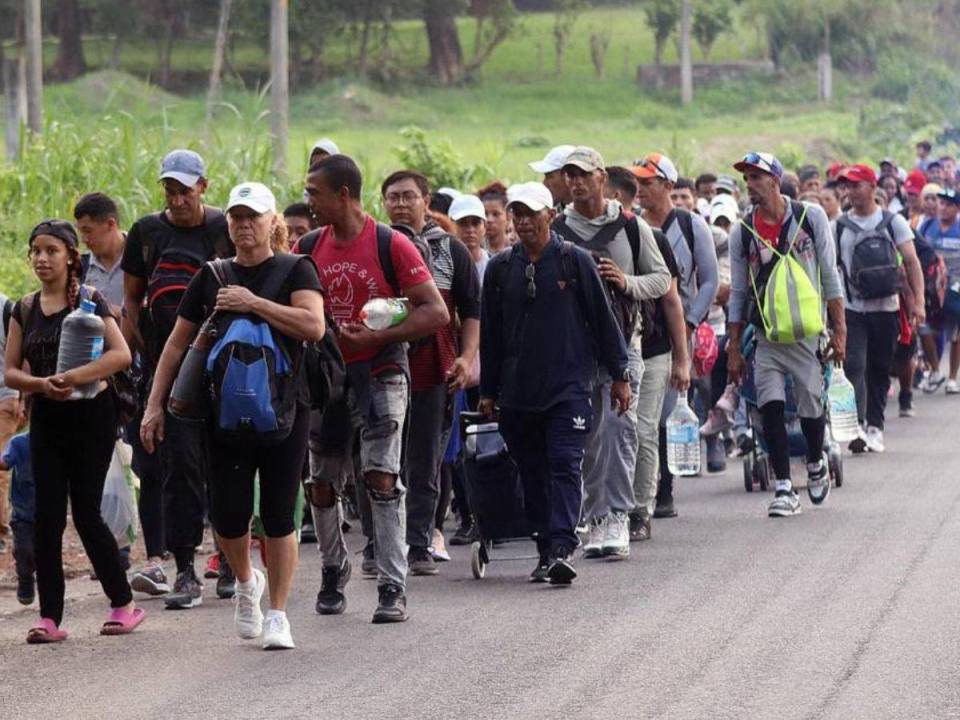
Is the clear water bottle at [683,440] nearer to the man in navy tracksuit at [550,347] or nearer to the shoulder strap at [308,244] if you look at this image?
the man in navy tracksuit at [550,347]

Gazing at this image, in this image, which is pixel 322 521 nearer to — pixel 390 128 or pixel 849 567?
pixel 849 567

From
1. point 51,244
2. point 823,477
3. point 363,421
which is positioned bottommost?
point 823,477

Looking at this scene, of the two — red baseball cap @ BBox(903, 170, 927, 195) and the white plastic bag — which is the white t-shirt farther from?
the white plastic bag

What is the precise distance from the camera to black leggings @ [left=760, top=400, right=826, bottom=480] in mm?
12680

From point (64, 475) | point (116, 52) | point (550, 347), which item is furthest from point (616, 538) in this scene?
point (116, 52)

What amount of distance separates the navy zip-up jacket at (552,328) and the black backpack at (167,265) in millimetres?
1353

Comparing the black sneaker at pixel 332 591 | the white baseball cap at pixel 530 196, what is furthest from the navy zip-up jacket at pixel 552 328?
the black sneaker at pixel 332 591

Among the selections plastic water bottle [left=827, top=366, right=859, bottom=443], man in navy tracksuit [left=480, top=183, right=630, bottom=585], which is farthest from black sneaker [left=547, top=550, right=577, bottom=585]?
plastic water bottle [left=827, top=366, right=859, bottom=443]

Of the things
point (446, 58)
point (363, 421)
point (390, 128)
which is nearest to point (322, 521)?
point (363, 421)

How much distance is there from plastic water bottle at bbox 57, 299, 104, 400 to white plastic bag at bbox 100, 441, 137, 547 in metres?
0.78

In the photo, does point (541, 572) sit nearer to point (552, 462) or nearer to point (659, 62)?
point (552, 462)

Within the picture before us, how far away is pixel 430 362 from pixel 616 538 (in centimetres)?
132

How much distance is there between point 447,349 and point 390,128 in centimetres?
4983

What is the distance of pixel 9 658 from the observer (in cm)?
883
